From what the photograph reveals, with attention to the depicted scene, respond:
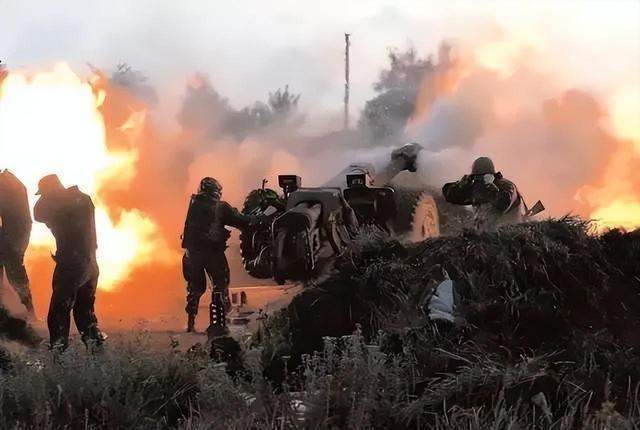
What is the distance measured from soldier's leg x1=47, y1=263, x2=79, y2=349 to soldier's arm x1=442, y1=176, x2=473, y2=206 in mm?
4652

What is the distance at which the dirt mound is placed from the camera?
6582 millimetres

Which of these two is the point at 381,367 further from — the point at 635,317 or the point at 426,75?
the point at 426,75

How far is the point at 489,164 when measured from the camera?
11695 mm

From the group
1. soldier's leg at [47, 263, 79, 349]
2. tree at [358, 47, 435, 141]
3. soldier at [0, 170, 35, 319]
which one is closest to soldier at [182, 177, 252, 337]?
soldier's leg at [47, 263, 79, 349]

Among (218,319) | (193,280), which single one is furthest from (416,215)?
(218,319)

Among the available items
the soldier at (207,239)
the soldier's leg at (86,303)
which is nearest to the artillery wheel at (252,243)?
the soldier at (207,239)

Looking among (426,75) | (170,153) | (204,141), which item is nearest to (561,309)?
(170,153)

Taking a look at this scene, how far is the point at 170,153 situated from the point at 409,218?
7.84 metres

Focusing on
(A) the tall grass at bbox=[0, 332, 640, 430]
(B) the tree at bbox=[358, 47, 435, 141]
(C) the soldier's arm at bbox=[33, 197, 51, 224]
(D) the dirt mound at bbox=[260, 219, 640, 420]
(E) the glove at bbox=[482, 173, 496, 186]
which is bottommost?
(A) the tall grass at bbox=[0, 332, 640, 430]

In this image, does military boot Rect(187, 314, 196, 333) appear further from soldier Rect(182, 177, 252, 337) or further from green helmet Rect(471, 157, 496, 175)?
green helmet Rect(471, 157, 496, 175)

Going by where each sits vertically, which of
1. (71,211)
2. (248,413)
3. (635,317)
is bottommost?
(248,413)

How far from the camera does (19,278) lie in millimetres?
13141

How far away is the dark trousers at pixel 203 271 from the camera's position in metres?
11.6

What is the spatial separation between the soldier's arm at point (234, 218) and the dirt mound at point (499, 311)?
7.42ft
